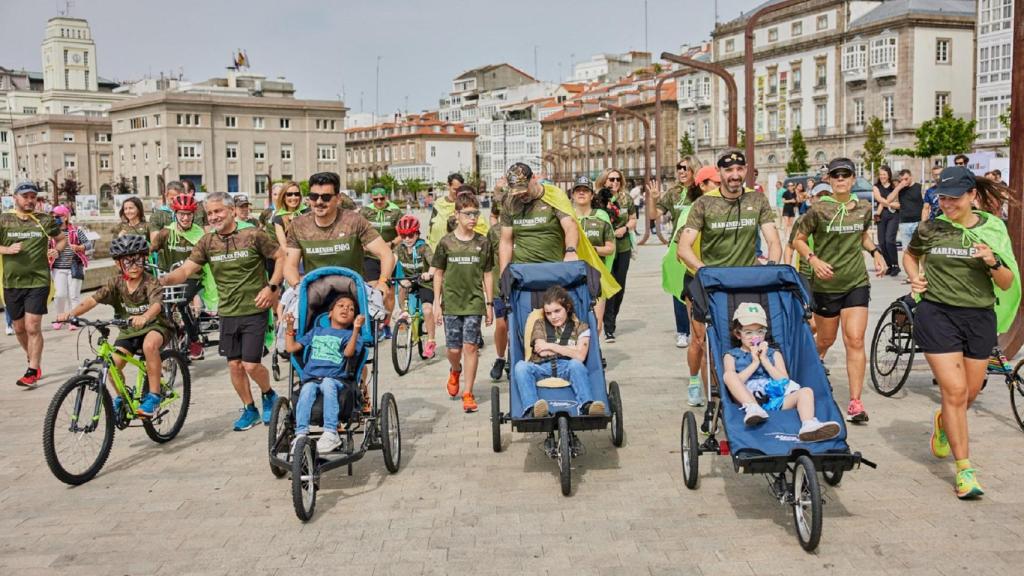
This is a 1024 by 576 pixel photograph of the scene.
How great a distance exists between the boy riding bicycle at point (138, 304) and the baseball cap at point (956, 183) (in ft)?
18.8

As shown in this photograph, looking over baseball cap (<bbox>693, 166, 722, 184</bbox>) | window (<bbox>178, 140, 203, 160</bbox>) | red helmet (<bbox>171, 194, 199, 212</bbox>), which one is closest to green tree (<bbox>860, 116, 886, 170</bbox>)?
baseball cap (<bbox>693, 166, 722, 184</bbox>)

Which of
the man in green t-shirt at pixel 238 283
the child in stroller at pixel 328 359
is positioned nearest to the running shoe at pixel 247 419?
the man in green t-shirt at pixel 238 283

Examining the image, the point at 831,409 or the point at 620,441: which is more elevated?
the point at 831,409

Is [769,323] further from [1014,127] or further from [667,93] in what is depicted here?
[667,93]

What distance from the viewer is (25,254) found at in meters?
10.4

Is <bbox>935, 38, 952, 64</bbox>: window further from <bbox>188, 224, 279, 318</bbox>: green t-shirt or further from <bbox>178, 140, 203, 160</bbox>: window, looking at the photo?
<bbox>188, 224, 279, 318</bbox>: green t-shirt

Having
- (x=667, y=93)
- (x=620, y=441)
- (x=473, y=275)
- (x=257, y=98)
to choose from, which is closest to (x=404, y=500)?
(x=620, y=441)

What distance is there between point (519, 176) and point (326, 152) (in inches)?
4483

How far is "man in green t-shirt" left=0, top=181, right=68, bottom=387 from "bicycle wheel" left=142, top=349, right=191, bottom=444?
2.77 metres

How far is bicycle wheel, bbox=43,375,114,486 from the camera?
664cm

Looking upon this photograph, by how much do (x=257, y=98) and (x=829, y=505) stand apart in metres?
115

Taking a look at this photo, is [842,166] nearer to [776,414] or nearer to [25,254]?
[776,414]

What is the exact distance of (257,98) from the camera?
11494 centimetres

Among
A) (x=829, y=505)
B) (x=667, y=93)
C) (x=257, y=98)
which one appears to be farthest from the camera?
(x=257, y=98)
